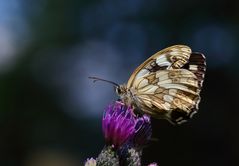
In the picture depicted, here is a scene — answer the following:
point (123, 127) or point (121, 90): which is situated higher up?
point (121, 90)

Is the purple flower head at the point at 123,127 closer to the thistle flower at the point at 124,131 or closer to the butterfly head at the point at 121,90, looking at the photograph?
the thistle flower at the point at 124,131

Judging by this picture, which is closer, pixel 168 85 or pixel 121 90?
pixel 121 90

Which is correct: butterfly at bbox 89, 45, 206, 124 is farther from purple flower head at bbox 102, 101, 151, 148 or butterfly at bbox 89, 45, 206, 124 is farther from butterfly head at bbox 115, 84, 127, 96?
purple flower head at bbox 102, 101, 151, 148

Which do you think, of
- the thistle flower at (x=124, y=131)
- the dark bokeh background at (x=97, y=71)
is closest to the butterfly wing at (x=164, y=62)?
the thistle flower at (x=124, y=131)

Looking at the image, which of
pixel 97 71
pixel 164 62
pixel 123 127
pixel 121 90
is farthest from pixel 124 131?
pixel 97 71

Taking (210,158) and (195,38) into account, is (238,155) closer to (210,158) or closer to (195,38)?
(210,158)

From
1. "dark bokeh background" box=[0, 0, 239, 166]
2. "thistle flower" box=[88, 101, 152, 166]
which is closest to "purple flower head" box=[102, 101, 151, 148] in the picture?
"thistle flower" box=[88, 101, 152, 166]

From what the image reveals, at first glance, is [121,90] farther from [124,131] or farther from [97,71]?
[97,71]
